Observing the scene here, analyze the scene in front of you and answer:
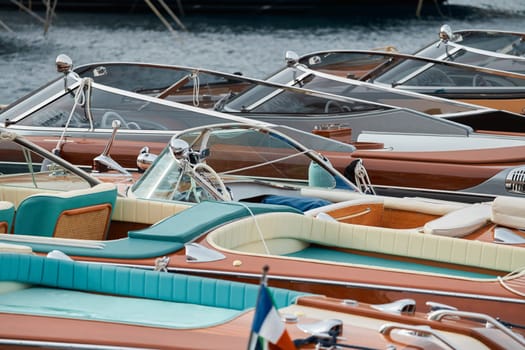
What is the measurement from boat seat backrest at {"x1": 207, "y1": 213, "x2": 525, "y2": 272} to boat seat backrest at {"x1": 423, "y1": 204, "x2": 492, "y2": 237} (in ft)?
0.42

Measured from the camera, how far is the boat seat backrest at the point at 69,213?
A: 589cm

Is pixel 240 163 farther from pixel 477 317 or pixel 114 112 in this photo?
pixel 477 317

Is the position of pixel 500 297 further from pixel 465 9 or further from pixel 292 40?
pixel 465 9

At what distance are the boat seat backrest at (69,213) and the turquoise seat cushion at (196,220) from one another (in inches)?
20.2

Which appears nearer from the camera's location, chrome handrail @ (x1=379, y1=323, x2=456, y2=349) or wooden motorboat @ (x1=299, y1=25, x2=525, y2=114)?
chrome handrail @ (x1=379, y1=323, x2=456, y2=349)

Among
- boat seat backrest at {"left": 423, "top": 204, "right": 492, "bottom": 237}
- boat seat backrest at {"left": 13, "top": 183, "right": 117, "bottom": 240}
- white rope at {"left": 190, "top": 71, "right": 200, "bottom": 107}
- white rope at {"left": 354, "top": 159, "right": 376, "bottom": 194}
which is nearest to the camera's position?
boat seat backrest at {"left": 13, "top": 183, "right": 117, "bottom": 240}

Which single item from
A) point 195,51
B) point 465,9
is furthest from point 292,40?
point 465,9

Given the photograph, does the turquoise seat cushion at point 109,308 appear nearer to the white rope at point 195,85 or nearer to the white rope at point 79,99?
the white rope at point 79,99

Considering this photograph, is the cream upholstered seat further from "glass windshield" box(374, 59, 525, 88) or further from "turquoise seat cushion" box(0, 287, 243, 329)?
"glass windshield" box(374, 59, 525, 88)

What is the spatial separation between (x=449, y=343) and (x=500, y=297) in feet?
3.97

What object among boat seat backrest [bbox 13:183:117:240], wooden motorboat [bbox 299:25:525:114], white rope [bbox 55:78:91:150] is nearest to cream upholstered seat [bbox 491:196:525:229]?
boat seat backrest [bbox 13:183:117:240]

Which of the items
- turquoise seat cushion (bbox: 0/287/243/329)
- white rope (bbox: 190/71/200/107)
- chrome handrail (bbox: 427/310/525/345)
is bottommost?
turquoise seat cushion (bbox: 0/287/243/329)

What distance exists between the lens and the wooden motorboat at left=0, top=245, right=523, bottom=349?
4.13m

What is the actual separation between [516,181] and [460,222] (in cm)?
231
